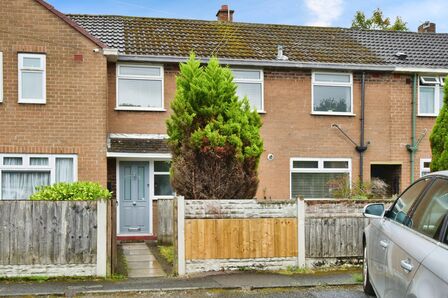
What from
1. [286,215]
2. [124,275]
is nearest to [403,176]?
[286,215]

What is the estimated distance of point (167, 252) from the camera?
482 inches

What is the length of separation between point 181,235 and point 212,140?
1.77 m

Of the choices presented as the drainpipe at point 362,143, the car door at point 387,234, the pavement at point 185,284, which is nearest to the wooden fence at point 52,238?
the pavement at point 185,284

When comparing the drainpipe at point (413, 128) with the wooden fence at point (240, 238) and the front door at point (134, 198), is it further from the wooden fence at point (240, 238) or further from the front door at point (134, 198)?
the wooden fence at point (240, 238)

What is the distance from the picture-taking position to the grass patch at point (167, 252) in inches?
445

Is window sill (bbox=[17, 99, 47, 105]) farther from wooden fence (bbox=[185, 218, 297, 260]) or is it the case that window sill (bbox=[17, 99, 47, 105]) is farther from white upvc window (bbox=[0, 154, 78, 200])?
wooden fence (bbox=[185, 218, 297, 260])

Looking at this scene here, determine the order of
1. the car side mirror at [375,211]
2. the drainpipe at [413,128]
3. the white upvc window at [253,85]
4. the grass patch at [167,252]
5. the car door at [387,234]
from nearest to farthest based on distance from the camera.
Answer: the car door at [387,234]
the car side mirror at [375,211]
the grass patch at [167,252]
the white upvc window at [253,85]
the drainpipe at [413,128]

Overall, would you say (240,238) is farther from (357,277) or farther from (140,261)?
(140,261)

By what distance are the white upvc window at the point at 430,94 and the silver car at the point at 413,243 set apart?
1214cm

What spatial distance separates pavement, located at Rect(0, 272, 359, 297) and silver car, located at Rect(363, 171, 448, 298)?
250 centimetres

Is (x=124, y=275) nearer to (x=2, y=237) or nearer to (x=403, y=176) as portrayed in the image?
(x=2, y=237)

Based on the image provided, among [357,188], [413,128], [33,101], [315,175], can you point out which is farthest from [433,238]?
[413,128]

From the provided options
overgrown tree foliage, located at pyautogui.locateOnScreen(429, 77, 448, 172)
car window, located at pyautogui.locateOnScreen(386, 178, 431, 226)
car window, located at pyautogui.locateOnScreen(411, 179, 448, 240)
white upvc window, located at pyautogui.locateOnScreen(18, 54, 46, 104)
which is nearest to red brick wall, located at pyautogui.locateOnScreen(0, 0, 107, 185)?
white upvc window, located at pyautogui.locateOnScreen(18, 54, 46, 104)

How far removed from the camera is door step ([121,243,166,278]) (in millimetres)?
10016
